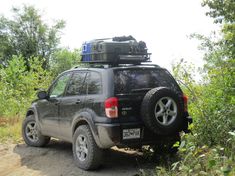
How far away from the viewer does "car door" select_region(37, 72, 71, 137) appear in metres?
8.60

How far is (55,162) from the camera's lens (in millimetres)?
8266

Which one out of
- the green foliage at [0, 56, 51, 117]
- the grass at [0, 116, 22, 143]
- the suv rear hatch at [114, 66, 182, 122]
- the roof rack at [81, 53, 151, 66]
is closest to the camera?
the suv rear hatch at [114, 66, 182, 122]

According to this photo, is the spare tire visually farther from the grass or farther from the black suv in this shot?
the grass

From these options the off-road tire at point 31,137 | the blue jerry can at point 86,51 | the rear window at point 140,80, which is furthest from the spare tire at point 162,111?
the off-road tire at point 31,137

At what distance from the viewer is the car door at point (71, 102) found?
778 centimetres

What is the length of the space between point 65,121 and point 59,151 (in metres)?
1.21

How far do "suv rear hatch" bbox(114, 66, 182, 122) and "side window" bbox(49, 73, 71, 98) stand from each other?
1.69m

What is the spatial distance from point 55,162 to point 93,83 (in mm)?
1852

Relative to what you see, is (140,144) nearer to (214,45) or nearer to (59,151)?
(59,151)

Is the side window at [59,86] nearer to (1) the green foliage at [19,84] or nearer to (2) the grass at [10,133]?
(2) the grass at [10,133]

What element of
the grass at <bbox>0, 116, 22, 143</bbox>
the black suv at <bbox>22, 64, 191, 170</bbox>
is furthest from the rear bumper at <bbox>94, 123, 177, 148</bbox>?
the grass at <bbox>0, 116, 22, 143</bbox>

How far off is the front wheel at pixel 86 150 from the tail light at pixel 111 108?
0.63m

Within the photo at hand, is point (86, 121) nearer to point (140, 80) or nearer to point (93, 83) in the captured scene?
point (93, 83)

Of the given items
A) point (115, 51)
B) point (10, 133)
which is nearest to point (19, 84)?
point (10, 133)
